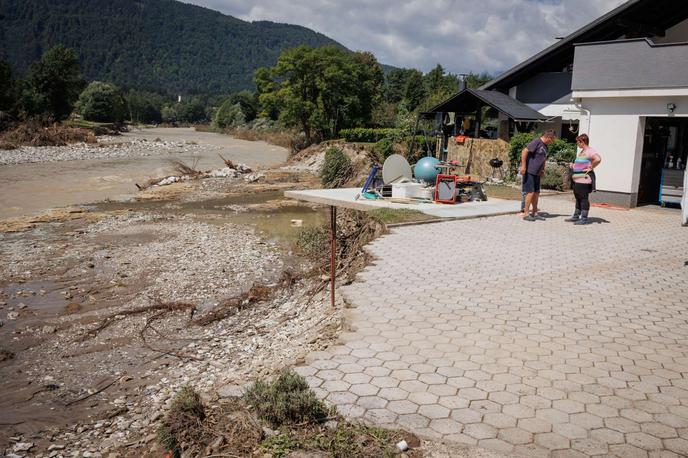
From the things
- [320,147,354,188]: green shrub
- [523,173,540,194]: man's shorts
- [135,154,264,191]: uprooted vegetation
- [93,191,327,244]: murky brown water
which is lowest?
[93,191,327,244]: murky brown water

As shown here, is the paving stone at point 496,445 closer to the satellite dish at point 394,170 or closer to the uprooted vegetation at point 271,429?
the uprooted vegetation at point 271,429

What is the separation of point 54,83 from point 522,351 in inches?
2404

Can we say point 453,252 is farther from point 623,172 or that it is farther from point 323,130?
point 323,130

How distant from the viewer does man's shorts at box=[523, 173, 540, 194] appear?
1236 cm

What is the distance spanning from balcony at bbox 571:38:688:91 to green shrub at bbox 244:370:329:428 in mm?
12828

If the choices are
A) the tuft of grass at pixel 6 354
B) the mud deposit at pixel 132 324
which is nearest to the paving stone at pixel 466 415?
the mud deposit at pixel 132 324

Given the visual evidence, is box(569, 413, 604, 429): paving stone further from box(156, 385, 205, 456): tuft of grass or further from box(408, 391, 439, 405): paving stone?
box(156, 385, 205, 456): tuft of grass

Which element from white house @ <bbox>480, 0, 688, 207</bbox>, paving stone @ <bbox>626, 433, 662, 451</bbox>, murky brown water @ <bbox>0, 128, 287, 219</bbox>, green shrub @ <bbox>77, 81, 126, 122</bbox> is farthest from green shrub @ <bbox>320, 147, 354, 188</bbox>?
green shrub @ <bbox>77, 81, 126, 122</bbox>

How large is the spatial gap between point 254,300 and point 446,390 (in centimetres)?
506

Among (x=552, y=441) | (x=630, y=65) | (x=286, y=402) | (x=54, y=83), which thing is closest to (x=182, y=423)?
(x=286, y=402)

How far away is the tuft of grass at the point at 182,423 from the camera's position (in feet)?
13.2

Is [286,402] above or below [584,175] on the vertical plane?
below

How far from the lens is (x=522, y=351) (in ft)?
17.7

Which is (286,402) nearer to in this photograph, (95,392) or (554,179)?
(95,392)
